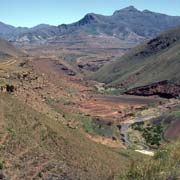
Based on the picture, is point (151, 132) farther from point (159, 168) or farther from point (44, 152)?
point (159, 168)

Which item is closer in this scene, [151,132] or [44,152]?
[44,152]

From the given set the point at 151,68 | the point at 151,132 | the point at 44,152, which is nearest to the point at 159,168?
the point at 44,152

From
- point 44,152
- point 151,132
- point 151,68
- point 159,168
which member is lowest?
point 151,132

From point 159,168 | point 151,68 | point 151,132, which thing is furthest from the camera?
point 151,68

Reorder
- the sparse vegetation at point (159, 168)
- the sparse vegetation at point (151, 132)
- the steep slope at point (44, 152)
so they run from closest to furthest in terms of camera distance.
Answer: the sparse vegetation at point (159, 168) < the steep slope at point (44, 152) < the sparse vegetation at point (151, 132)

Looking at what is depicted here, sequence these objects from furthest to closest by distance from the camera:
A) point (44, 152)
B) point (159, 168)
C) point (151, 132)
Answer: point (151, 132), point (44, 152), point (159, 168)

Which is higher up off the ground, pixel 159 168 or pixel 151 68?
pixel 151 68

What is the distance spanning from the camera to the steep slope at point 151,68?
149663 millimetres

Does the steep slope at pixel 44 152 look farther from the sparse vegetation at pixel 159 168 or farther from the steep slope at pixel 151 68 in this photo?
the steep slope at pixel 151 68

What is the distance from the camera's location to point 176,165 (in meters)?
33.4

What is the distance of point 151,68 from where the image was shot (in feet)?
543

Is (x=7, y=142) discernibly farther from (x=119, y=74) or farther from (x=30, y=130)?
(x=119, y=74)

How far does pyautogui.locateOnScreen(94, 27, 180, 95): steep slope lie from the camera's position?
149663mm

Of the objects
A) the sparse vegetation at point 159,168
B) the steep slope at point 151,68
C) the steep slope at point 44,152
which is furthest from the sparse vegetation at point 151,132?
the steep slope at point 151,68
